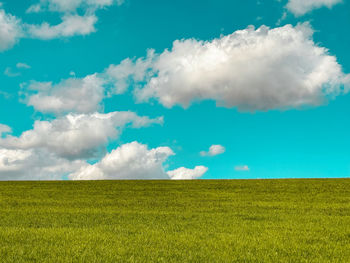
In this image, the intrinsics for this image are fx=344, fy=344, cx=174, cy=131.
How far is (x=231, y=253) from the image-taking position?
8.71m

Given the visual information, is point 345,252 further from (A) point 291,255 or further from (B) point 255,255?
(B) point 255,255

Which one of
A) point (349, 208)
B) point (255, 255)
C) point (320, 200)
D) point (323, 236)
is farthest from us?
point (320, 200)

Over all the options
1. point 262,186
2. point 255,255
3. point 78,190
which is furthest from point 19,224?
point 262,186

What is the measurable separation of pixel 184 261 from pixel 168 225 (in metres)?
4.71

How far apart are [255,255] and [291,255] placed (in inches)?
37.1

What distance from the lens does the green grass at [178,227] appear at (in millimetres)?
8680

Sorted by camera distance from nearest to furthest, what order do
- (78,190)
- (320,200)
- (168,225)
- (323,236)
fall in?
(323,236) → (168,225) → (320,200) → (78,190)

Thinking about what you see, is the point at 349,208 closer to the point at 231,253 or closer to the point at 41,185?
the point at 231,253

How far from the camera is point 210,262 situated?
26.1ft

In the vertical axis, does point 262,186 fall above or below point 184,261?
above

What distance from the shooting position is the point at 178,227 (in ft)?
40.1

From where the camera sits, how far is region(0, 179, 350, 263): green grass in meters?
8.68

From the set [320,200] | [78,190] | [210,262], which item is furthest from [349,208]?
[78,190]

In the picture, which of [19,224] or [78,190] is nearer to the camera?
[19,224]
